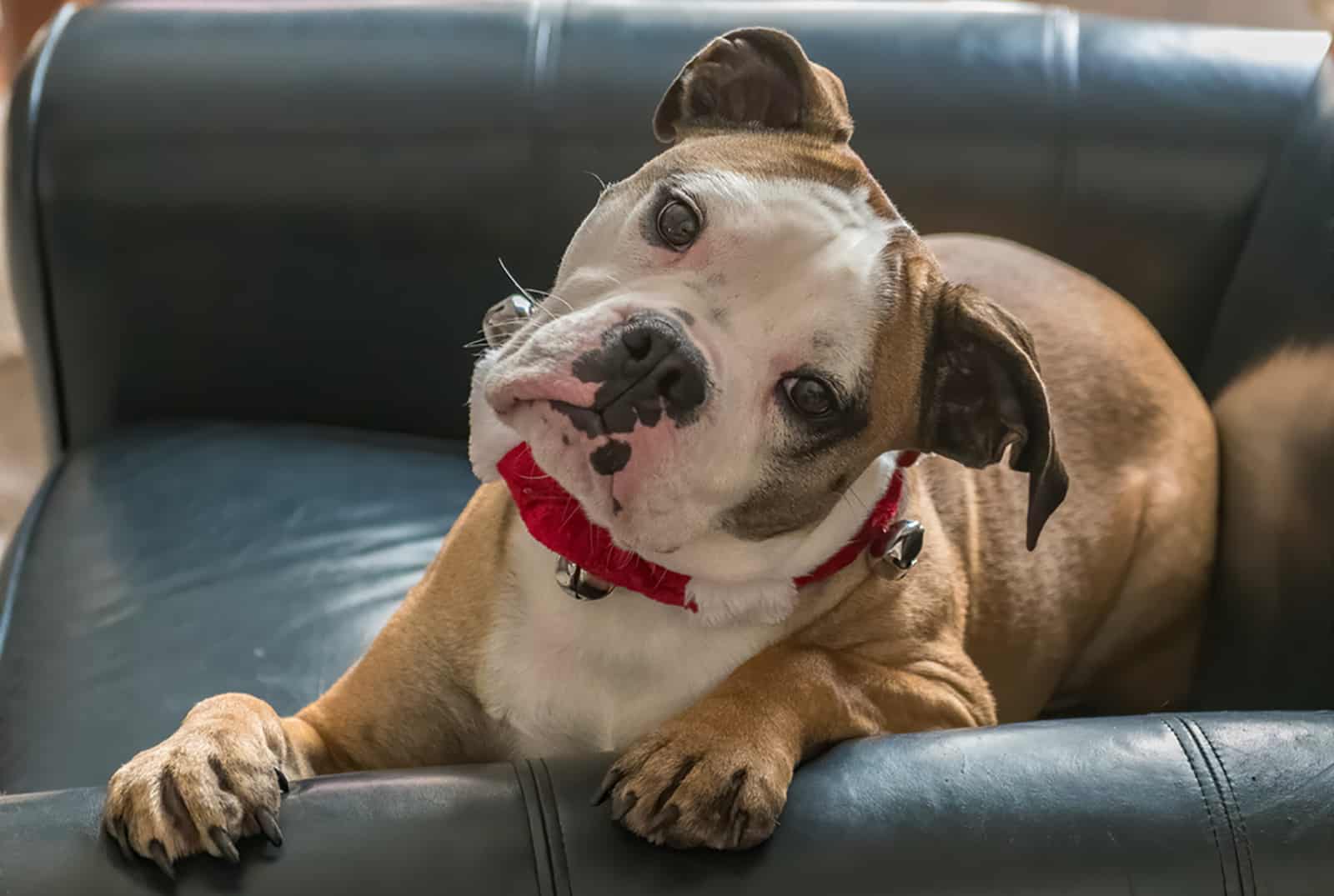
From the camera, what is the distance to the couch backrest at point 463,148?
2.72m

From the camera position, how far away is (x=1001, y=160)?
8.93 feet

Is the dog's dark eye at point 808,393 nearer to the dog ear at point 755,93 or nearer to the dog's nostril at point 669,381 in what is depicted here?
the dog's nostril at point 669,381

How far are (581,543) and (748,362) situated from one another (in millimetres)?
307

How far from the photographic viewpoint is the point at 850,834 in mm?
1378

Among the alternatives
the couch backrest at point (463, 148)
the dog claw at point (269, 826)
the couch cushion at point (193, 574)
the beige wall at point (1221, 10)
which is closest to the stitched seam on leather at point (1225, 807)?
the dog claw at point (269, 826)

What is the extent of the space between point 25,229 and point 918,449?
1.88m

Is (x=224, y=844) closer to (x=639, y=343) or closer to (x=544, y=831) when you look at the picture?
(x=544, y=831)

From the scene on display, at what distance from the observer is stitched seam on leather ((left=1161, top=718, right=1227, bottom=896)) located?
1.38 metres

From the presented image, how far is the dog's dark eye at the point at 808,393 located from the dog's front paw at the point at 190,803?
0.64m

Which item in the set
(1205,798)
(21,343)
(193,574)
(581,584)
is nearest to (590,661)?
(581,584)

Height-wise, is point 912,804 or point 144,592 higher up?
point 912,804

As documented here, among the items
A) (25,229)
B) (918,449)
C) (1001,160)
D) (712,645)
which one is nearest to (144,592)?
(25,229)

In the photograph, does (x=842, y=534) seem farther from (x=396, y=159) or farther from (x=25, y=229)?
(x=25, y=229)

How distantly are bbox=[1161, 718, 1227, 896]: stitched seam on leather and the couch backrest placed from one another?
142 cm
